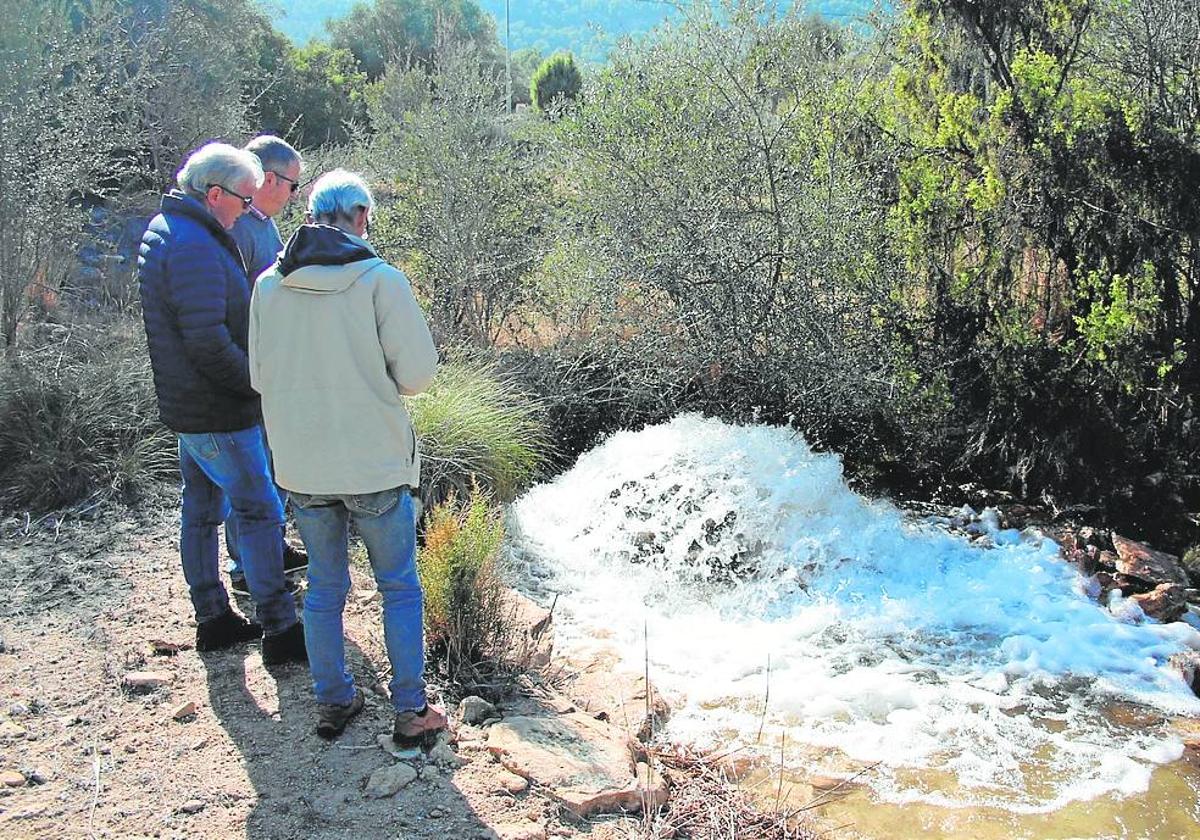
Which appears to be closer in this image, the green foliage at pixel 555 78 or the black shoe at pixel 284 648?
the black shoe at pixel 284 648

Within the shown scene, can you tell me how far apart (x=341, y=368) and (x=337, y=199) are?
0.49 m

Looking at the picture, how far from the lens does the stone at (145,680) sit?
11.3 feet

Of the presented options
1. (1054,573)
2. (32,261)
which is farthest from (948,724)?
(32,261)

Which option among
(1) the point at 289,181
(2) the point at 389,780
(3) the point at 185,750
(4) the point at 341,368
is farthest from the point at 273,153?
(2) the point at 389,780

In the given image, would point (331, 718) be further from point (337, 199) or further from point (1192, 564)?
point (1192, 564)

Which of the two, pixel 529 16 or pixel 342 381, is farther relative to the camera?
pixel 529 16

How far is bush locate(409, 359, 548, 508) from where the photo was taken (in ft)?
18.5

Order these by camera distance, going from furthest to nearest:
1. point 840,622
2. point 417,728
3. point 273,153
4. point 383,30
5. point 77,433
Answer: point 383,30 < point 77,433 < point 840,622 < point 273,153 < point 417,728

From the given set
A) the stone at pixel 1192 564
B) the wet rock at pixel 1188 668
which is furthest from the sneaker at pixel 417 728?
the stone at pixel 1192 564

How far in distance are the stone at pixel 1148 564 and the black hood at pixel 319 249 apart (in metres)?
4.96

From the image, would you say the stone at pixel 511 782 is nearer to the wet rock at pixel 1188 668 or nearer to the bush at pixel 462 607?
the bush at pixel 462 607

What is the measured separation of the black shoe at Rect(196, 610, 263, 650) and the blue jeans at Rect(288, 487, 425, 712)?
0.77m

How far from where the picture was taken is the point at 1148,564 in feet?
18.9

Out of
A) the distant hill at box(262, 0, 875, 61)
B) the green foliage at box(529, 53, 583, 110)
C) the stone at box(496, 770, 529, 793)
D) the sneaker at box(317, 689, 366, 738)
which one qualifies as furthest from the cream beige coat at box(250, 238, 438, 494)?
the green foliage at box(529, 53, 583, 110)
